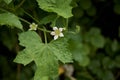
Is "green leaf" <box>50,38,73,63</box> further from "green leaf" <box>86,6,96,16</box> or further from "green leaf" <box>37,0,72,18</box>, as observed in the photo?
"green leaf" <box>86,6,96,16</box>

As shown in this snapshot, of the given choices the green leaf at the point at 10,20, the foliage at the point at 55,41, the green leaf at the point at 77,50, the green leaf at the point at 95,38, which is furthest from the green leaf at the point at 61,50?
the green leaf at the point at 95,38

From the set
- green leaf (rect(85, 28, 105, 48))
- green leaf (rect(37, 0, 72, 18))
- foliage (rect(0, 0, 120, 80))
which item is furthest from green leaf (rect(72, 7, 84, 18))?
green leaf (rect(37, 0, 72, 18))

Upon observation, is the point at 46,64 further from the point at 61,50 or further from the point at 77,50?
the point at 77,50

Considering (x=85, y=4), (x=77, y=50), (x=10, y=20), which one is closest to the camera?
(x=10, y=20)

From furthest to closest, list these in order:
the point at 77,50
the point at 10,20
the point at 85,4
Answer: the point at 85,4
the point at 77,50
the point at 10,20

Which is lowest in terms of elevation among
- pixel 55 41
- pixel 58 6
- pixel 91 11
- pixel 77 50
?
pixel 77 50

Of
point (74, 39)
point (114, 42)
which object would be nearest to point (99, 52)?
point (114, 42)

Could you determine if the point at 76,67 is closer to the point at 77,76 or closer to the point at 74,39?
the point at 77,76

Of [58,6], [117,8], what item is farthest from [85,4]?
[58,6]
